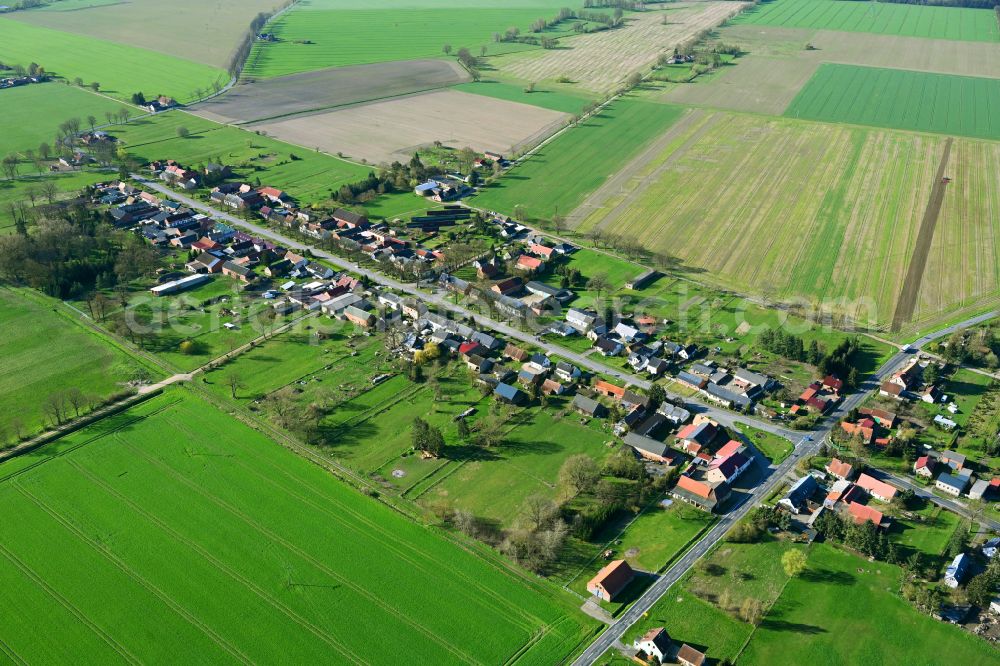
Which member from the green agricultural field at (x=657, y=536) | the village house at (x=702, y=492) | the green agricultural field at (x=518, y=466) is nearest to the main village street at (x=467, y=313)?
the green agricultural field at (x=518, y=466)

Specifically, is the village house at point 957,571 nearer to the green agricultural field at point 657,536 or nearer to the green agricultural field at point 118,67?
the green agricultural field at point 657,536

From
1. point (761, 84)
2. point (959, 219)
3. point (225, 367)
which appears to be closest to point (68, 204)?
point (225, 367)

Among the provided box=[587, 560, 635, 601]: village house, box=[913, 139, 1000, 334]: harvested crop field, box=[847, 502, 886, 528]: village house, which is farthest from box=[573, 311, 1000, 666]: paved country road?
box=[913, 139, 1000, 334]: harvested crop field

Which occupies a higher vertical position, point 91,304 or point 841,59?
point 841,59

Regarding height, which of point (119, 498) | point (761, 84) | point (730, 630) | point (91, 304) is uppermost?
point (761, 84)

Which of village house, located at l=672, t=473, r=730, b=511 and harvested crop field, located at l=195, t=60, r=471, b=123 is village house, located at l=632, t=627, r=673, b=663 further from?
harvested crop field, located at l=195, t=60, r=471, b=123

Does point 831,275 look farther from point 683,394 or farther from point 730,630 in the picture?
point 730,630

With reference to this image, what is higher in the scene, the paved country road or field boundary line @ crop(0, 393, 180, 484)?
field boundary line @ crop(0, 393, 180, 484)

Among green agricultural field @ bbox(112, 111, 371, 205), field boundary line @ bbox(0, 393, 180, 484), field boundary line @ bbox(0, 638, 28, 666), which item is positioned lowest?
field boundary line @ bbox(0, 638, 28, 666)
